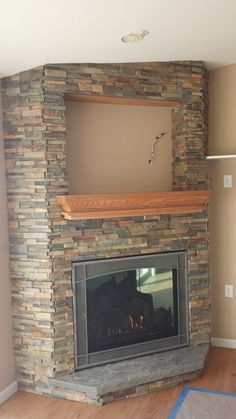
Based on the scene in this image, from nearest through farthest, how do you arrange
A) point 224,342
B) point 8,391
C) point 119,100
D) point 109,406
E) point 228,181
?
1. point 109,406
2. point 8,391
3. point 119,100
4. point 228,181
5. point 224,342

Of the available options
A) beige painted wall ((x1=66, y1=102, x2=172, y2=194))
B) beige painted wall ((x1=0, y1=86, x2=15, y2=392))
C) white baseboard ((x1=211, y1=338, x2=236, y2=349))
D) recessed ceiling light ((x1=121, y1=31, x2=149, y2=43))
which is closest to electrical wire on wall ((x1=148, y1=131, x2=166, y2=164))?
beige painted wall ((x1=66, y1=102, x2=172, y2=194))

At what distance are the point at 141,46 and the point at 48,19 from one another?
724 millimetres

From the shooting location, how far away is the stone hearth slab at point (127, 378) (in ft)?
8.68

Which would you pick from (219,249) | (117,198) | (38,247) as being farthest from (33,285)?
(219,249)

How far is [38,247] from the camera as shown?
2730 mm

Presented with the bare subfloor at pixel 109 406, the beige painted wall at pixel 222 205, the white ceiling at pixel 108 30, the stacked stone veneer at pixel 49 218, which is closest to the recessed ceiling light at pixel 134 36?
the white ceiling at pixel 108 30

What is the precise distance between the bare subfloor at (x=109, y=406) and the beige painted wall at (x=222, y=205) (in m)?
0.61

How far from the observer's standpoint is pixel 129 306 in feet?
10.2

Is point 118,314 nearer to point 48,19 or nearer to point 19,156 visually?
point 19,156

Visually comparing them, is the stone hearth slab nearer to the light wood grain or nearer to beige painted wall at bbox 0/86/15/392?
beige painted wall at bbox 0/86/15/392

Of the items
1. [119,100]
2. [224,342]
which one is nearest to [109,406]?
[224,342]

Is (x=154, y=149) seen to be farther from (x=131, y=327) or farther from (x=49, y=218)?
(x=131, y=327)

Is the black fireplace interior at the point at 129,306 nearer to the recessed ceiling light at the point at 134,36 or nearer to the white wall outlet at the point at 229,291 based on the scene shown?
the white wall outlet at the point at 229,291

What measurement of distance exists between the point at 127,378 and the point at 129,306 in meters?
0.57
